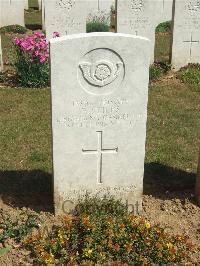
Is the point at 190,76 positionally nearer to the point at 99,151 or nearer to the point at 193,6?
the point at 193,6

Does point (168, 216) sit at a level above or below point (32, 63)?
below

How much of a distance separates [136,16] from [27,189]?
6019 mm

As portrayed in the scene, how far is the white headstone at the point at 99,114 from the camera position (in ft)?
12.9

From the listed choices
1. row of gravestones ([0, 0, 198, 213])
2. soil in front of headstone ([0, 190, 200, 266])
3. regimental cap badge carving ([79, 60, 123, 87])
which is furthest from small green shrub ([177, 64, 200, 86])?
regimental cap badge carving ([79, 60, 123, 87])

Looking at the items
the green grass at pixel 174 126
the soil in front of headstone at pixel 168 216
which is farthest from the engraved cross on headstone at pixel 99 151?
the green grass at pixel 174 126

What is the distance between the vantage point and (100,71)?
4023 millimetres

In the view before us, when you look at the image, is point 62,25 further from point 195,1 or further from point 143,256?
point 143,256

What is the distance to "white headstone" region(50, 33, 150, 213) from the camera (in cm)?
393

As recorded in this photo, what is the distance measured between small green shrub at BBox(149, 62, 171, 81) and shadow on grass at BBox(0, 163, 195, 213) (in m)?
4.00

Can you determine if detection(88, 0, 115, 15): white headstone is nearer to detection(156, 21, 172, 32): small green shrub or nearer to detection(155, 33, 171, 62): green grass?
detection(156, 21, 172, 32): small green shrub

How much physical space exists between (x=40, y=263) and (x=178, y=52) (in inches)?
283

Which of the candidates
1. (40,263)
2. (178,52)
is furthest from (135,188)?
(178,52)

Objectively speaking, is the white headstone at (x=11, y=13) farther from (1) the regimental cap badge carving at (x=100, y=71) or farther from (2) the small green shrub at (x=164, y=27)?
(1) the regimental cap badge carving at (x=100, y=71)

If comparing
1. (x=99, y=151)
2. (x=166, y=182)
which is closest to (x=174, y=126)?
(x=166, y=182)
